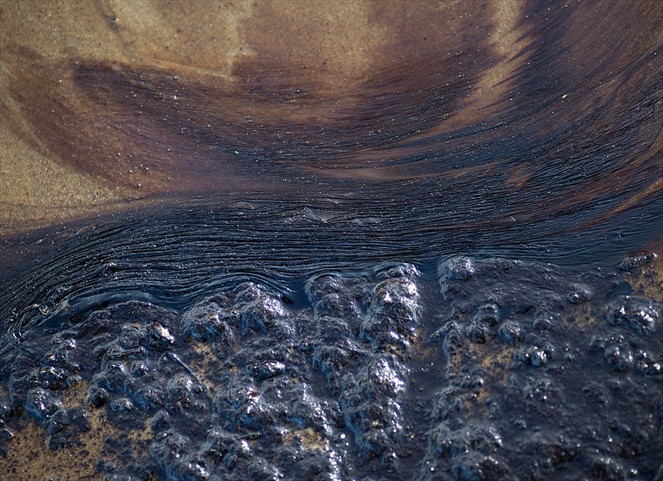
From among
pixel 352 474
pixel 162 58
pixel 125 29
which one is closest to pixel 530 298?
pixel 352 474

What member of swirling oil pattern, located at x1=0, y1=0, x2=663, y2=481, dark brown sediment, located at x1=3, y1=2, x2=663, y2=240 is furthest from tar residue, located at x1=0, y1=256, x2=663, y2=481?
dark brown sediment, located at x1=3, y1=2, x2=663, y2=240

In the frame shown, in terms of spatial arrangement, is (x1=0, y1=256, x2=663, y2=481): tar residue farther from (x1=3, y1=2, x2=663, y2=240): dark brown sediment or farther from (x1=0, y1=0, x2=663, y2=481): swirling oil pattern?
(x1=3, y1=2, x2=663, y2=240): dark brown sediment

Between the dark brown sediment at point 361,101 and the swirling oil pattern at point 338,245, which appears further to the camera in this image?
the dark brown sediment at point 361,101

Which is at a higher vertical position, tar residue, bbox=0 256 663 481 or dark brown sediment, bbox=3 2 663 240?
dark brown sediment, bbox=3 2 663 240

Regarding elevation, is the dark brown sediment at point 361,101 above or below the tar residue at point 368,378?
above

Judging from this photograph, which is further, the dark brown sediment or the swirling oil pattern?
the dark brown sediment

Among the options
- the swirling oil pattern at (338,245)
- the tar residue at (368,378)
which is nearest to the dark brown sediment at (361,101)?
the swirling oil pattern at (338,245)

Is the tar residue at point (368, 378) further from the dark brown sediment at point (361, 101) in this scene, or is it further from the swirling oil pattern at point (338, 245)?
the dark brown sediment at point (361, 101)
